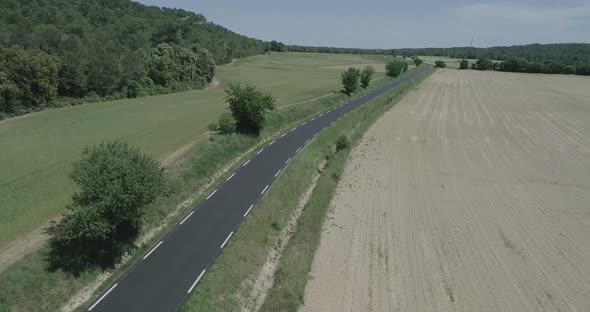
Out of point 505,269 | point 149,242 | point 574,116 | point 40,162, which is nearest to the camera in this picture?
point 505,269

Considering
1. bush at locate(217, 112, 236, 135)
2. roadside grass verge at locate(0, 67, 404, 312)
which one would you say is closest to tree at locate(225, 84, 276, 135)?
bush at locate(217, 112, 236, 135)

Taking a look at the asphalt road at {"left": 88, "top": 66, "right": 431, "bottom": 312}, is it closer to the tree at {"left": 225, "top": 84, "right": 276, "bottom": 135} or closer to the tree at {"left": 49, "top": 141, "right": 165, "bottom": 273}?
the tree at {"left": 49, "top": 141, "right": 165, "bottom": 273}

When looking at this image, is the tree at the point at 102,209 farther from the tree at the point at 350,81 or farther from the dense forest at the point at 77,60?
the tree at the point at 350,81

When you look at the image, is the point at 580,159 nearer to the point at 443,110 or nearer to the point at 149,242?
the point at 443,110

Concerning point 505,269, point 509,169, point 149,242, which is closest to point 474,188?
point 509,169

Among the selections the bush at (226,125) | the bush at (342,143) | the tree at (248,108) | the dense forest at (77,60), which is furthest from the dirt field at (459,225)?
the dense forest at (77,60)

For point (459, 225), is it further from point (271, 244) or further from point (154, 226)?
point (154, 226)
